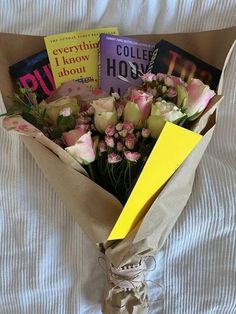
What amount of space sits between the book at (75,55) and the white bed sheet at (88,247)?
0.51ft

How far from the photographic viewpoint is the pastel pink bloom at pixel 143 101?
74 cm

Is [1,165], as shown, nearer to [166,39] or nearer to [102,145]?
[102,145]

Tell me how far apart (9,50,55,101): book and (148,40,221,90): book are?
193 mm

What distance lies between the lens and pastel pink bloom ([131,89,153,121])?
739 millimetres

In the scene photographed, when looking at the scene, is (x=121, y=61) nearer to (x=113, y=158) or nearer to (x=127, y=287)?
(x=113, y=158)

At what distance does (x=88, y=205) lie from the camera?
31.6 inches

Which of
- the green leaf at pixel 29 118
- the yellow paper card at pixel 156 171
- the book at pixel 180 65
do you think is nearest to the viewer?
the yellow paper card at pixel 156 171

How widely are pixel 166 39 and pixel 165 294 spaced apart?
0.47m

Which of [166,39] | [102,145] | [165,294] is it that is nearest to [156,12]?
[166,39]

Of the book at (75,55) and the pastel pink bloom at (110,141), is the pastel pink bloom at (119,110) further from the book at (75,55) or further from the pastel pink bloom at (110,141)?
the book at (75,55)

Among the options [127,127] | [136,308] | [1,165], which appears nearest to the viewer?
[127,127]

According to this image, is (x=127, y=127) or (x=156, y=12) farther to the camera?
(x=156, y=12)

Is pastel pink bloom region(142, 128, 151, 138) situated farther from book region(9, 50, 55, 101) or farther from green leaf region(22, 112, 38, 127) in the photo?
book region(9, 50, 55, 101)

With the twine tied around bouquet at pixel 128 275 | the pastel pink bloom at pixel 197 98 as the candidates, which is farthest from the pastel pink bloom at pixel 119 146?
the twine tied around bouquet at pixel 128 275
